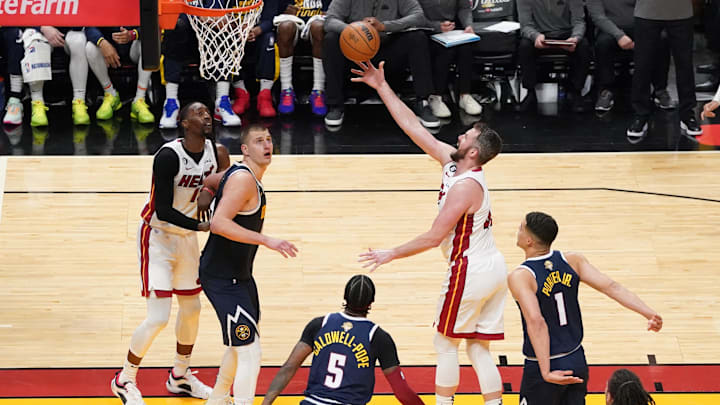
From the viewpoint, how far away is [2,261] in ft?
23.6

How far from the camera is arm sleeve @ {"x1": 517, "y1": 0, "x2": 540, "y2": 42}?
10.1 metres

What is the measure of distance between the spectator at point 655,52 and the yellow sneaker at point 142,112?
14.7ft

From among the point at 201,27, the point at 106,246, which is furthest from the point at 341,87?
the point at 106,246

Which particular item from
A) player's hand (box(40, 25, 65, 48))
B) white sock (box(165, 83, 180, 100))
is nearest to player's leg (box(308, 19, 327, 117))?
white sock (box(165, 83, 180, 100))

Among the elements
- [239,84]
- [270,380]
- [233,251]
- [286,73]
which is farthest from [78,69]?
[233,251]

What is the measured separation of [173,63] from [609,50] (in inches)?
167

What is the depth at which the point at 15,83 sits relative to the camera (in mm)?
9516

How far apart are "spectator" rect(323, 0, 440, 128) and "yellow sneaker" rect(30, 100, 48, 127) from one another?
8.60 ft

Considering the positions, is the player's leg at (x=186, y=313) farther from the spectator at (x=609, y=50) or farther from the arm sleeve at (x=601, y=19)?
the arm sleeve at (x=601, y=19)

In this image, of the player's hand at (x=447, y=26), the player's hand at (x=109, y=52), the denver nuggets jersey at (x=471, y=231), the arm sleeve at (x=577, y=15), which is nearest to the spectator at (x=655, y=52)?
the arm sleeve at (x=577, y=15)

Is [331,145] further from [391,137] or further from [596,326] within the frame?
[596,326]

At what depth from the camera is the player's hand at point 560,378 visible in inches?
189

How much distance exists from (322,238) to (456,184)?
2.36m

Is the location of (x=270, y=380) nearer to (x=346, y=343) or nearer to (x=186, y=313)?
(x=186, y=313)
